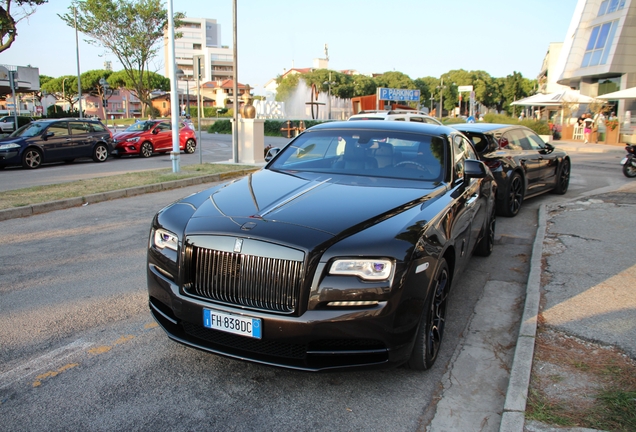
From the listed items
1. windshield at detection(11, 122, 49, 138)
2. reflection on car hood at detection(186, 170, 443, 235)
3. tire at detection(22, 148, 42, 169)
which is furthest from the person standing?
reflection on car hood at detection(186, 170, 443, 235)

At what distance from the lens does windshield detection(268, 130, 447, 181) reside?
475 cm

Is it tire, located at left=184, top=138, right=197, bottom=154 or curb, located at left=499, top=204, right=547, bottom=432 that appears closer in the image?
curb, located at left=499, top=204, right=547, bottom=432

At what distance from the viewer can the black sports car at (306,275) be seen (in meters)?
3.06

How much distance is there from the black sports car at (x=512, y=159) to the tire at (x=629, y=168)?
17.2 feet

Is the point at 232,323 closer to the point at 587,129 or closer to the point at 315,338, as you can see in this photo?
the point at 315,338

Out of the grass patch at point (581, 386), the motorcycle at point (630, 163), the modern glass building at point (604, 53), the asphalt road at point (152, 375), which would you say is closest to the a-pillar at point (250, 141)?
the motorcycle at point (630, 163)

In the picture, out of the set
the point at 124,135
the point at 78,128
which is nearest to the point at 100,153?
the point at 78,128

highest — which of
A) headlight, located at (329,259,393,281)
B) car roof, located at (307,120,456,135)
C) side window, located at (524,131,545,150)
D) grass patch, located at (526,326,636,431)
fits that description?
car roof, located at (307,120,456,135)

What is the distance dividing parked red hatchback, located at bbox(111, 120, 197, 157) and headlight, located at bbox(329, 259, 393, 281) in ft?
62.1

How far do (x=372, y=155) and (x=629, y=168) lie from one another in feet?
41.2

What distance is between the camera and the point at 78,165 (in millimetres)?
18109

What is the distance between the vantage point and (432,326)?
12.1 feet

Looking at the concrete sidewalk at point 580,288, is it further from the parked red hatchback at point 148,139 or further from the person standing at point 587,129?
the person standing at point 587,129

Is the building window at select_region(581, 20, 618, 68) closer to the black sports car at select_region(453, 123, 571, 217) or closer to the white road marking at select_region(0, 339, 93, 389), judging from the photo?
the black sports car at select_region(453, 123, 571, 217)
